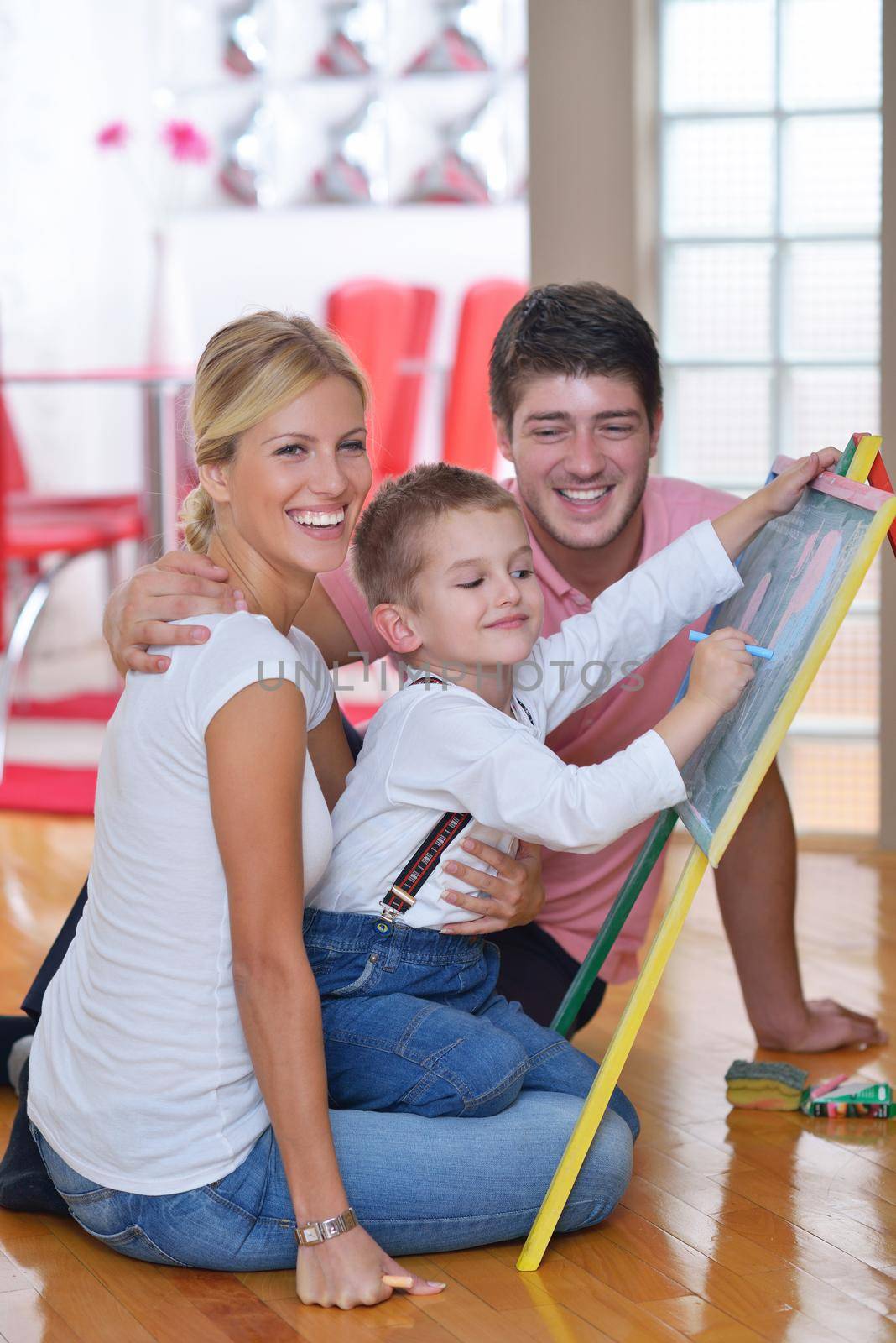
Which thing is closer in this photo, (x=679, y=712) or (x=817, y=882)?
(x=679, y=712)

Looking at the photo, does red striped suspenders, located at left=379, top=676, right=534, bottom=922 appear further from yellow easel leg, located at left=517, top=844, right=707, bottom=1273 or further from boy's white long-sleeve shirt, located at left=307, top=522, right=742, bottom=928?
yellow easel leg, located at left=517, top=844, right=707, bottom=1273

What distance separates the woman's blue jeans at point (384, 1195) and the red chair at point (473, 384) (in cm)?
332

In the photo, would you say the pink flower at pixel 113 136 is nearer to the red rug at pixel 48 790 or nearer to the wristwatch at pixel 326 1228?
the red rug at pixel 48 790

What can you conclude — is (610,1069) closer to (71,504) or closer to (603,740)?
(603,740)

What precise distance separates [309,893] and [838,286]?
2183mm

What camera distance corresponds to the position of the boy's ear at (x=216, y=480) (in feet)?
5.35

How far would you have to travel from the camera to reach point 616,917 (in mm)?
1859

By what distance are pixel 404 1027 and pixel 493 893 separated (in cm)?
16

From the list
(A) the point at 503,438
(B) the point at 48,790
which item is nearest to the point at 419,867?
(A) the point at 503,438

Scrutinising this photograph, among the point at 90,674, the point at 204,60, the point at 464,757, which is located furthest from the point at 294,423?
the point at 204,60

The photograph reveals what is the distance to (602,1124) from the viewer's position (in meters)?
1.69

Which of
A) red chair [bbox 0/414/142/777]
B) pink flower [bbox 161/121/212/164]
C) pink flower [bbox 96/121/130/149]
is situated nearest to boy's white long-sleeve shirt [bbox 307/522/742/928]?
red chair [bbox 0/414/142/777]

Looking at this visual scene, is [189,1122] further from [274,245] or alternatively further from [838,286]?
[274,245]

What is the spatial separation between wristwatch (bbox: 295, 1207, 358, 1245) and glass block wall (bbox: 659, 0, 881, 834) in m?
2.22
